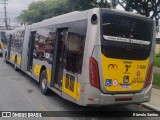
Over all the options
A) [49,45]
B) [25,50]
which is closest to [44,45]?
[49,45]

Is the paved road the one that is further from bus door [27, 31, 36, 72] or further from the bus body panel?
the bus body panel

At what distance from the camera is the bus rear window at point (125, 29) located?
8.00 m

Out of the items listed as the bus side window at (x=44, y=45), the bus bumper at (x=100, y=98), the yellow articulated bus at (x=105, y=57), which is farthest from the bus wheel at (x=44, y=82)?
the bus bumper at (x=100, y=98)

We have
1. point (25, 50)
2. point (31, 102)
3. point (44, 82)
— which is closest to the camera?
point (31, 102)

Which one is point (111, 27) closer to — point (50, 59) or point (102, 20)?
point (102, 20)

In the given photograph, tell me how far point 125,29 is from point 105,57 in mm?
1043

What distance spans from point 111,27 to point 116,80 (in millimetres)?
1407

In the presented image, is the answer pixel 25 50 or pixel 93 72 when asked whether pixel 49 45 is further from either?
pixel 25 50

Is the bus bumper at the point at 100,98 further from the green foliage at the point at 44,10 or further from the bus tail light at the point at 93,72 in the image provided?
the green foliage at the point at 44,10

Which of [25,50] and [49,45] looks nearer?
[49,45]

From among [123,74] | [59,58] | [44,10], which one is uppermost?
[44,10]

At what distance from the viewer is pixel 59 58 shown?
33.0 ft

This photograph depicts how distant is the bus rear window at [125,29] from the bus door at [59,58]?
1.95m

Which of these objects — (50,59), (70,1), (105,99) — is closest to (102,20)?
(105,99)
